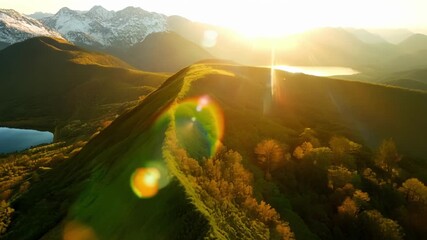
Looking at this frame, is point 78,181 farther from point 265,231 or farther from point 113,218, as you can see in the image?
point 265,231

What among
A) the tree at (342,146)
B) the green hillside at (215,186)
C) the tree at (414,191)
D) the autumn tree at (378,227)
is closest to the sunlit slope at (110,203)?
the green hillside at (215,186)

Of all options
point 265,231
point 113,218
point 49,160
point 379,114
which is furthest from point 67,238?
point 379,114

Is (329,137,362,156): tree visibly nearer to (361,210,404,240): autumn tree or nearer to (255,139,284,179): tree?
(255,139,284,179): tree

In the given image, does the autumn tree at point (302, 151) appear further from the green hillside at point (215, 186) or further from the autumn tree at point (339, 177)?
the autumn tree at point (339, 177)

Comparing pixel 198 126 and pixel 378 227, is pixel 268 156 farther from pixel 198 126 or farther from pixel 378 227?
pixel 378 227

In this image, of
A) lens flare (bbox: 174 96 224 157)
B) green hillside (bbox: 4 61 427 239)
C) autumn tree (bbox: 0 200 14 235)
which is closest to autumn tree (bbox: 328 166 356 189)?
green hillside (bbox: 4 61 427 239)

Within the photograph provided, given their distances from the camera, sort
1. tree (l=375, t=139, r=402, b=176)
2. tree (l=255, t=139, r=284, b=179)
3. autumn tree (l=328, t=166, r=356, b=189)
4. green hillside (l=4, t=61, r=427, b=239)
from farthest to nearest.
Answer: tree (l=375, t=139, r=402, b=176), autumn tree (l=328, t=166, r=356, b=189), tree (l=255, t=139, r=284, b=179), green hillside (l=4, t=61, r=427, b=239)
